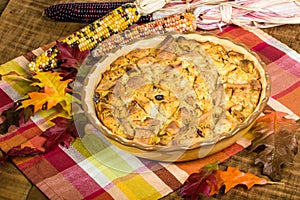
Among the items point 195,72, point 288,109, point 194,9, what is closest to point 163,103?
point 195,72

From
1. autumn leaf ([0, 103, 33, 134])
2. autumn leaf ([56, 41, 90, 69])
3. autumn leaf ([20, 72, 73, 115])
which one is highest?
autumn leaf ([56, 41, 90, 69])

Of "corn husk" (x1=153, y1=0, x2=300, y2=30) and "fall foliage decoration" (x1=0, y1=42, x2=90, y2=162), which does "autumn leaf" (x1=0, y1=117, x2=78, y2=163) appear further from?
"corn husk" (x1=153, y1=0, x2=300, y2=30)

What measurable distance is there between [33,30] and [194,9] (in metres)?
0.78

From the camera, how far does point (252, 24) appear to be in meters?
3.18

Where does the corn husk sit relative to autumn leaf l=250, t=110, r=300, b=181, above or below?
above

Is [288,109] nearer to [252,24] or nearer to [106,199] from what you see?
[252,24]

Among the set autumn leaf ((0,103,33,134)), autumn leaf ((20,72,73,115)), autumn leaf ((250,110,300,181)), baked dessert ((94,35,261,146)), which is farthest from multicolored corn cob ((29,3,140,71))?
autumn leaf ((250,110,300,181))

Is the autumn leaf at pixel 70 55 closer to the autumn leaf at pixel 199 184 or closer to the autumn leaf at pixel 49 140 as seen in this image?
the autumn leaf at pixel 49 140

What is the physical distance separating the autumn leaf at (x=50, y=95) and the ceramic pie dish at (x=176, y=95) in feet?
0.58

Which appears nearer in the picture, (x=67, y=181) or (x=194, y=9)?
(x=67, y=181)

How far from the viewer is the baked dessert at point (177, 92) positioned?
2.40 m

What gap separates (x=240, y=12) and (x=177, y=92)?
0.84 metres

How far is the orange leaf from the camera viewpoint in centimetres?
242

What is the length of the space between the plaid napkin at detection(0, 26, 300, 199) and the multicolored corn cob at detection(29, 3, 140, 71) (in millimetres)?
235
